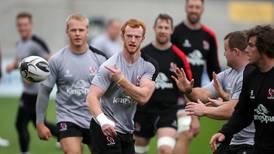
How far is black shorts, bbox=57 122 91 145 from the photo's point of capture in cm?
936

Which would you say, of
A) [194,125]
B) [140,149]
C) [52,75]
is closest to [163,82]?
[194,125]

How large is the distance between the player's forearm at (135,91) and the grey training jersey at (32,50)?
217 inches

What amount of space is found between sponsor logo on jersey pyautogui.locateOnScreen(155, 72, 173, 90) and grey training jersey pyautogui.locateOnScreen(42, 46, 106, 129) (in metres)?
1.72

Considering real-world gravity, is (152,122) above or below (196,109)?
below

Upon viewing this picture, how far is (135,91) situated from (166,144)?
2933 millimetres

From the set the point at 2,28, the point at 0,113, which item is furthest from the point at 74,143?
the point at 2,28

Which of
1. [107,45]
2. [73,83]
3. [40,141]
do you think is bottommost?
[40,141]

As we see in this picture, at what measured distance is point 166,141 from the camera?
10.9 meters

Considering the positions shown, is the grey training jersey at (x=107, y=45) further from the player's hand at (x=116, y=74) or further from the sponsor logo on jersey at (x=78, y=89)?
the player's hand at (x=116, y=74)

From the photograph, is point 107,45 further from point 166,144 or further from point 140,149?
point 166,144

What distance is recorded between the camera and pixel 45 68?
9109 millimetres

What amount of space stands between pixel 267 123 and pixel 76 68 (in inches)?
129

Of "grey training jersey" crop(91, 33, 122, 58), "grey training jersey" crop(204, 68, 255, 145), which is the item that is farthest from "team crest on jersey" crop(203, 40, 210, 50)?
"grey training jersey" crop(91, 33, 122, 58)

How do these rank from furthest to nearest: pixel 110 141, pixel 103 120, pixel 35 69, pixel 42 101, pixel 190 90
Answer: pixel 42 101 → pixel 35 69 → pixel 190 90 → pixel 110 141 → pixel 103 120
